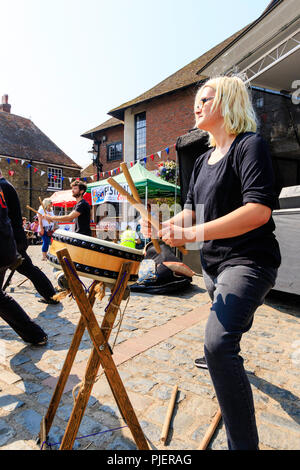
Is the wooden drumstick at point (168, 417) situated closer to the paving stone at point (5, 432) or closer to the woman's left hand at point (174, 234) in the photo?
the paving stone at point (5, 432)

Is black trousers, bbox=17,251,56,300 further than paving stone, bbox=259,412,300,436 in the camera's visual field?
Yes

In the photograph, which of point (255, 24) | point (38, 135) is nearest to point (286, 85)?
point (255, 24)

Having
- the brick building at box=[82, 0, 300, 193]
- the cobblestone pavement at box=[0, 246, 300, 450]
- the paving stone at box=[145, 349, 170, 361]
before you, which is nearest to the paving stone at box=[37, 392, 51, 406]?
the cobblestone pavement at box=[0, 246, 300, 450]

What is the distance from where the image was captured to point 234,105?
5.18 ft

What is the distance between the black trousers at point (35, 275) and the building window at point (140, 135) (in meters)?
16.0

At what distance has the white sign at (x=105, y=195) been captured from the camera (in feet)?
35.5

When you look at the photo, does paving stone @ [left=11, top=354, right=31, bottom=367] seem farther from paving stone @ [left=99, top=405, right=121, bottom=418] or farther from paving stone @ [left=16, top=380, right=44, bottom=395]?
paving stone @ [left=99, top=405, right=121, bottom=418]

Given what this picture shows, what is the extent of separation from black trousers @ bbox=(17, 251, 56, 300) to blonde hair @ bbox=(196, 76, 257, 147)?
137 inches

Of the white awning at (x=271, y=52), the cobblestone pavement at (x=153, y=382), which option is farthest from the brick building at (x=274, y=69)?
the cobblestone pavement at (x=153, y=382)

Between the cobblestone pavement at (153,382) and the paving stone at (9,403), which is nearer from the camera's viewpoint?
the cobblestone pavement at (153,382)

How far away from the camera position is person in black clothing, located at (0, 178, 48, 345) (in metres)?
2.68

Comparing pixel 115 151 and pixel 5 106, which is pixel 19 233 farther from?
pixel 5 106

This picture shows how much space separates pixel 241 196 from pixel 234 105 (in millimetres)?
508

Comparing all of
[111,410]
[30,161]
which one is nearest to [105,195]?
[111,410]
